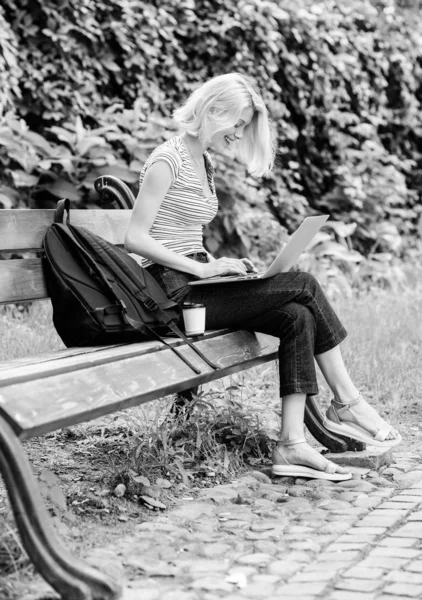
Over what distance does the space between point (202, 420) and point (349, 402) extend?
0.57 meters

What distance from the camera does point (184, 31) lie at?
22.1 ft

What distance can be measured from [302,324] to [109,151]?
2675mm

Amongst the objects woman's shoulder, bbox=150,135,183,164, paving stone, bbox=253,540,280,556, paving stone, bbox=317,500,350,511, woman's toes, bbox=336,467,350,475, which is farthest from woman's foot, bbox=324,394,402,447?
woman's shoulder, bbox=150,135,183,164

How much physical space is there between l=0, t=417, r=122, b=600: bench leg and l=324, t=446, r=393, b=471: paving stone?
5.33 ft

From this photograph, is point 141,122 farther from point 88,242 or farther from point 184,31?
point 88,242

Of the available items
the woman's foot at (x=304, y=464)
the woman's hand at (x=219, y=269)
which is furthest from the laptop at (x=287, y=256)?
the woman's foot at (x=304, y=464)

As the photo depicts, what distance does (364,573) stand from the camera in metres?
2.48

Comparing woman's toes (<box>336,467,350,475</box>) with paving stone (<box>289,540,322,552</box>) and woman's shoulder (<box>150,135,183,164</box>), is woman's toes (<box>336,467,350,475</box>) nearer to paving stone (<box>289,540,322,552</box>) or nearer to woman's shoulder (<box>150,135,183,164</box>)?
paving stone (<box>289,540,322,552</box>)

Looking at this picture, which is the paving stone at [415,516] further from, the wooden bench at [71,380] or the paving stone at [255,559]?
the wooden bench at [71,380]

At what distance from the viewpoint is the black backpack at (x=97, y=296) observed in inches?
125

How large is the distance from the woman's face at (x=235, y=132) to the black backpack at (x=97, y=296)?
0.65 m

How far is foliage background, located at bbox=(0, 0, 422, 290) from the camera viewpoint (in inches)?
224

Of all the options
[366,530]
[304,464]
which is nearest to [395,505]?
[366,530]

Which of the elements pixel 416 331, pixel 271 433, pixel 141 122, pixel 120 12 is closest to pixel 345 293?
pixel 416 331
